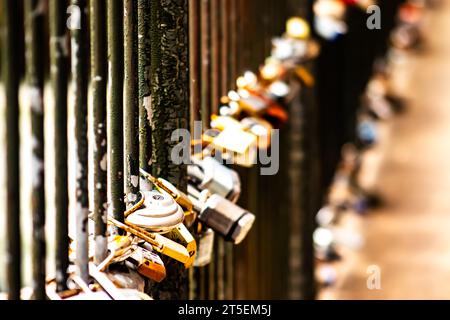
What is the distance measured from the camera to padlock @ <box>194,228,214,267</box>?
2.31 meters

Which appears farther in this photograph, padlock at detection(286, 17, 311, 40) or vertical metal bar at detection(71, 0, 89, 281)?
padlock at detection(286, 17, 311, 40)

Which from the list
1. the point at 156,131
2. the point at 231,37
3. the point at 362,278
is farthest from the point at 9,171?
the point at 362,278

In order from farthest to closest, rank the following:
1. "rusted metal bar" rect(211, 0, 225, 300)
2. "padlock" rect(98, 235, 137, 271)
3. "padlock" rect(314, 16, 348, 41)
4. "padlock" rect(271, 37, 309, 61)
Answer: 1. "padlock" rect(314, 16, 348, 41)
2. "padlock" rect(271, 37, 309, 61)
3. "rusted metal bar" rect(211, 0, 225, 300)
4. "padlock" rect(98, 235, 137, 271)

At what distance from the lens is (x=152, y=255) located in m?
1.84

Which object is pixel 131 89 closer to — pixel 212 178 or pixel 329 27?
pixel 212 178

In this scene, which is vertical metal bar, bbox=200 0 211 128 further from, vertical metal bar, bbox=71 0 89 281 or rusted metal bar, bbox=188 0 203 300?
vertical metal bar, bbox=71 0 89 281

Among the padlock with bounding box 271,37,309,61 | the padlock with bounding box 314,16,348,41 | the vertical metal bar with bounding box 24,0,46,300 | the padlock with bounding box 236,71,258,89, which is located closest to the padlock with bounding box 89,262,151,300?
the vertical metal bar with bounding box 24,0,46,300

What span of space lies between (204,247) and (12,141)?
87 centimetres

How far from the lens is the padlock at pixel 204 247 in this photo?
2.31 metres

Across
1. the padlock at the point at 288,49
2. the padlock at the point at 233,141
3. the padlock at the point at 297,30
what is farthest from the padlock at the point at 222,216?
the padlock at the point at 297,30

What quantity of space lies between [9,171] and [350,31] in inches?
195

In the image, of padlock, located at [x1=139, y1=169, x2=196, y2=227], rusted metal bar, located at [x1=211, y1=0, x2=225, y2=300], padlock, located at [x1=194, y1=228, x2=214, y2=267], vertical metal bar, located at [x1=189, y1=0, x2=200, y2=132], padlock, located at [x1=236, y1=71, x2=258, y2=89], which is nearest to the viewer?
padlock, located at [x1=139, y1=169, x2=196, y2=227]

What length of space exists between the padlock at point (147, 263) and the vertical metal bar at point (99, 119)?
0.05 metres

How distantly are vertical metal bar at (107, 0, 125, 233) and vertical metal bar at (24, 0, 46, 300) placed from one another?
268 mm
